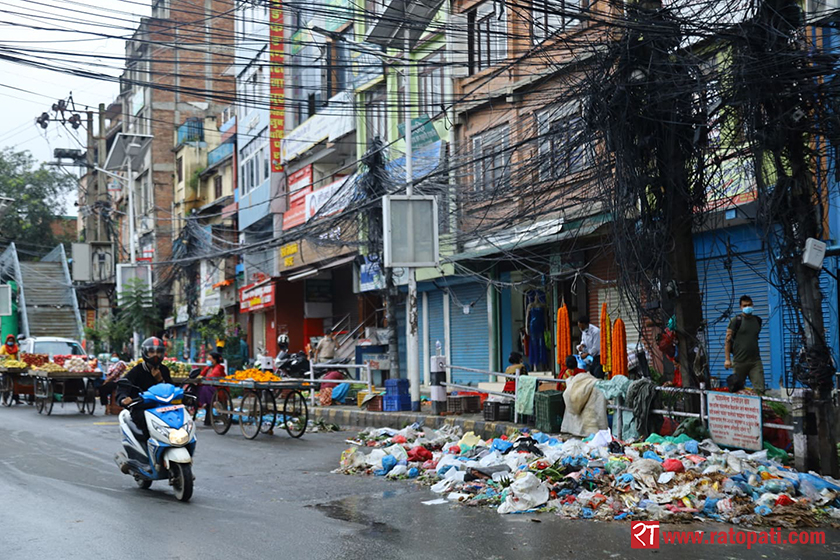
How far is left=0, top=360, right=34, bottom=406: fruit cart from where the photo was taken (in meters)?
23.9

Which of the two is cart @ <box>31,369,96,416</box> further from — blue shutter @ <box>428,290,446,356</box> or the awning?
blue shutter @ <box>428,290,446,356</box>

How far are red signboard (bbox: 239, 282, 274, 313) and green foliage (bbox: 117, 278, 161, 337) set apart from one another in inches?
150

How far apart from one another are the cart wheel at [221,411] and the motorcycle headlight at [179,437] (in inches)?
312

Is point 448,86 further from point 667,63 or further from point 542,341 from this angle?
point 667,63

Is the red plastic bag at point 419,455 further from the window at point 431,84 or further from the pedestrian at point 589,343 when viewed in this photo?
the window at point 431,84

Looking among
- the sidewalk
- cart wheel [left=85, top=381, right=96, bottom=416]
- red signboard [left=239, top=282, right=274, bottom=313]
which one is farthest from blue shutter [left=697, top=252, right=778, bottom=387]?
red signboard [left=239, top=282, right=274, bottom=313]

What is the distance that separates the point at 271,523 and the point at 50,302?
41642 mm

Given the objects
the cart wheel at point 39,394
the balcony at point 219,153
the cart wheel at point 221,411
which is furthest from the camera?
the balcony at point 219,153

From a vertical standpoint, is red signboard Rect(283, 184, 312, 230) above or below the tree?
below

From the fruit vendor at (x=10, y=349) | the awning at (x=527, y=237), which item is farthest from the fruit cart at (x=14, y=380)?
the awning at (x=527, y=237)

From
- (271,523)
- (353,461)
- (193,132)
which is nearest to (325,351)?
(353,461)

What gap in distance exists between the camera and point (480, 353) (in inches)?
1029

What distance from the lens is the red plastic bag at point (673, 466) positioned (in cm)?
983

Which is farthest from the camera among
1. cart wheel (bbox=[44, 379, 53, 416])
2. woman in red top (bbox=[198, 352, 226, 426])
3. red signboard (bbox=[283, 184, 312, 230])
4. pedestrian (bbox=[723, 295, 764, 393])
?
red signboard (bbox=[283, 184, 312, 230])
